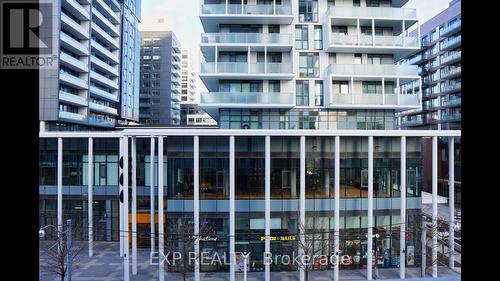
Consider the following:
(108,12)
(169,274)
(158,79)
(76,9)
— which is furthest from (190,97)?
(169,274)

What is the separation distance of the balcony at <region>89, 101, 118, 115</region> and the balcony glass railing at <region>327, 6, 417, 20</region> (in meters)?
29.9

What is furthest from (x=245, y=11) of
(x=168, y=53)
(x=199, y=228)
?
(x=168, y=53)

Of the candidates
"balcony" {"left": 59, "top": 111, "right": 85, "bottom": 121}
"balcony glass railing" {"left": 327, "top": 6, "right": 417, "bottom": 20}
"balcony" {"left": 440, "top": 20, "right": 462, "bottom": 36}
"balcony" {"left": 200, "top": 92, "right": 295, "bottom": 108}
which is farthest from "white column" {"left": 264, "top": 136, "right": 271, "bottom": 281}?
"balcony" {"left": 440, "top": 20, "right": 462, "bottom": 36}

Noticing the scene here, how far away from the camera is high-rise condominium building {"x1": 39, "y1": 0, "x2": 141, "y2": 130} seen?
114 ft

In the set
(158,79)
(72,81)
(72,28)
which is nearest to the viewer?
(72,81)

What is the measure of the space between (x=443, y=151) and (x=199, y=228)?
114 feet

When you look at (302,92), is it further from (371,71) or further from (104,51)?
(104,51)

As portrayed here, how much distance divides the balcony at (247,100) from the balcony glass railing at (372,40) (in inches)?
192

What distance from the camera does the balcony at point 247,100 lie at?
22656mm

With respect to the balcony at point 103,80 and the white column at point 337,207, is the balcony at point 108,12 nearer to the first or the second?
the balcony at point 103,80

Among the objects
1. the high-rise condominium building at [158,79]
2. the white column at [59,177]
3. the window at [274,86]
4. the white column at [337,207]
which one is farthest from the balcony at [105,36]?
the white column at [337,207]

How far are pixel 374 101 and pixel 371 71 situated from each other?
6.44ft

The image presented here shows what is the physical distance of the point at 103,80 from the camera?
146 feet
